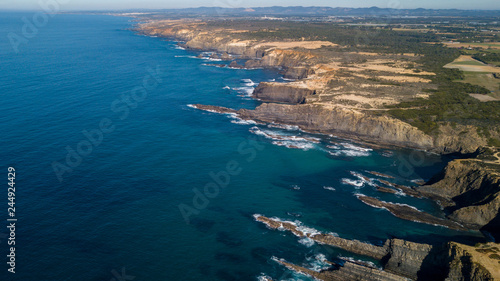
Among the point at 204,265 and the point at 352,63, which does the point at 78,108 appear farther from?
the point at 352,63

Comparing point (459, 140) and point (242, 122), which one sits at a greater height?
point (459, 140)

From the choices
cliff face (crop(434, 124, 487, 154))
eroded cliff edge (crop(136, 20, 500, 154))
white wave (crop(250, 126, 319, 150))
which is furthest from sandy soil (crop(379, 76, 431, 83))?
white wave (crop(250, 126, 319, 150))

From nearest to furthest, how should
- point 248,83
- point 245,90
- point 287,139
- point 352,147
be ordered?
point 352,147
point 287,139
point 245,90
point 248,83

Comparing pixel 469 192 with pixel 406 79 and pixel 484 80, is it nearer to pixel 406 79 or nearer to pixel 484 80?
pixel 406 79

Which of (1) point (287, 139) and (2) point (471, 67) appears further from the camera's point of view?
(2) point (471, 67)

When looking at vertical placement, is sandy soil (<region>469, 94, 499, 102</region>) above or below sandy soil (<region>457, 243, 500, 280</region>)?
above

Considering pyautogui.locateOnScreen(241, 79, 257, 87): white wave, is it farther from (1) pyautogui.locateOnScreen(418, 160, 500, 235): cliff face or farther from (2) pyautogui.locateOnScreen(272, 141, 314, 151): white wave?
(1) pyautogui.locateOnScreen(418, 160, 500, 235): cliff face

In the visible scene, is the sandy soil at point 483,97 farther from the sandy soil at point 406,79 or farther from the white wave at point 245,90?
the white wave at point 245,90

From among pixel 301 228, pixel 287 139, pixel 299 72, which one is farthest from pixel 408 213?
pixel 299 72
